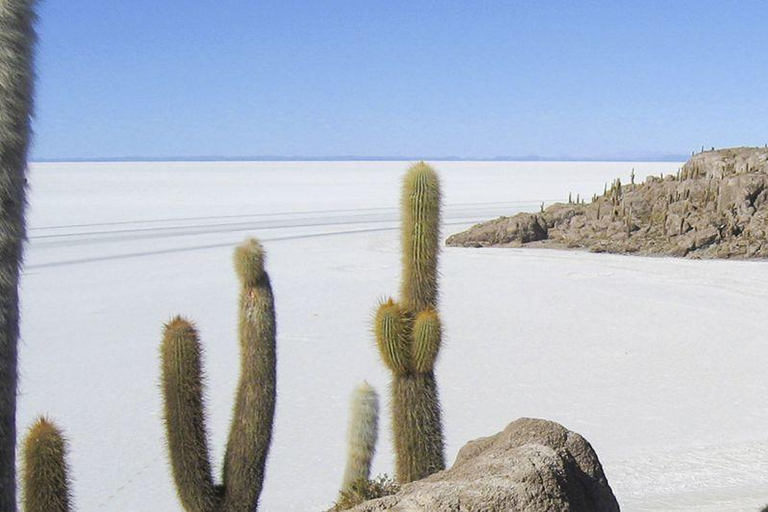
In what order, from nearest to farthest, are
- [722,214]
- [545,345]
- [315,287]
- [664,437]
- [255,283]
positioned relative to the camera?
[255,283] → [664,437] → [545,345] → [315,287] → [722,214]

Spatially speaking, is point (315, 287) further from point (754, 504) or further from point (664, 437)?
point (754, 504)

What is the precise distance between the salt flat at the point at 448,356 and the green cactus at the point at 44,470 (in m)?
1.36

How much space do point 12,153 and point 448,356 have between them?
6.93 m

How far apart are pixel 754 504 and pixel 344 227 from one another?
59.5ft

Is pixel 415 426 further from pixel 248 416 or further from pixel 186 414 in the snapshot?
pixel 186 414

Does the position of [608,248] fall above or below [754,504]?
above

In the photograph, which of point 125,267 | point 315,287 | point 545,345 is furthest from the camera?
point 125,267

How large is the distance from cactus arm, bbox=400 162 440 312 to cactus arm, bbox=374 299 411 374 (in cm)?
34

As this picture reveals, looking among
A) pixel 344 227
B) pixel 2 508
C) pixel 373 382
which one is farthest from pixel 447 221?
pixel 2 508

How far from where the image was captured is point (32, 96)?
2.60m

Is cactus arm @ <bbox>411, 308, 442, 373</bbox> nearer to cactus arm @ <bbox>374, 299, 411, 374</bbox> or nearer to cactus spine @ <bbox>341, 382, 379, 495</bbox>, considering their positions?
cactus arm @ <bbox>374, 299, 411, 374</bbox>

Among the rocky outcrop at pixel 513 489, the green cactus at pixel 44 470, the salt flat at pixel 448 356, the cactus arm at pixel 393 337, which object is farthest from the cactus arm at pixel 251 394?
the rocky outcrop at pixel 513 489

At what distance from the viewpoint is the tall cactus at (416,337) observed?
4.59 meters

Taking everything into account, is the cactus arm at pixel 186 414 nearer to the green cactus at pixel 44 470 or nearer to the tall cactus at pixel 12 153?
the green cactus at pixel 44 470
